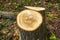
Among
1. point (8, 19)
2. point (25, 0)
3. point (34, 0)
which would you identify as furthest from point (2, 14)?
point (34, 0)

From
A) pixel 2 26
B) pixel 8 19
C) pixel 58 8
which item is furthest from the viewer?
pixel 58 8

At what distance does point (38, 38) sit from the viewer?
358 cm

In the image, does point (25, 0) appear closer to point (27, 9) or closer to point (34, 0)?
point (34, 0)

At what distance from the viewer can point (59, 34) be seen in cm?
469

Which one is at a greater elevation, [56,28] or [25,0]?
[25,0]

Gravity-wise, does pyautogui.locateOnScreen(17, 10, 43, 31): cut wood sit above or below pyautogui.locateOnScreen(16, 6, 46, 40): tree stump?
above

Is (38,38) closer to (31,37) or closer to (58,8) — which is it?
(31,37)

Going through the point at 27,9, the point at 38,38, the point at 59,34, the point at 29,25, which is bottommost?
the point at 59,34

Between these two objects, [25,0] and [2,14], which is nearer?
[2,14]

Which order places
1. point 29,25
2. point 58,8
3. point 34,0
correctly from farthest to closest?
point 34,0 < point 58,8 < point 29,25

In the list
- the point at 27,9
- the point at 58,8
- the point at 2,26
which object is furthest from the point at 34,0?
the point at 27,9

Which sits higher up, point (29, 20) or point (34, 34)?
point (29, 20)

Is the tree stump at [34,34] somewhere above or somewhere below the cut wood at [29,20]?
below

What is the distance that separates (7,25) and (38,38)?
1.80 m
